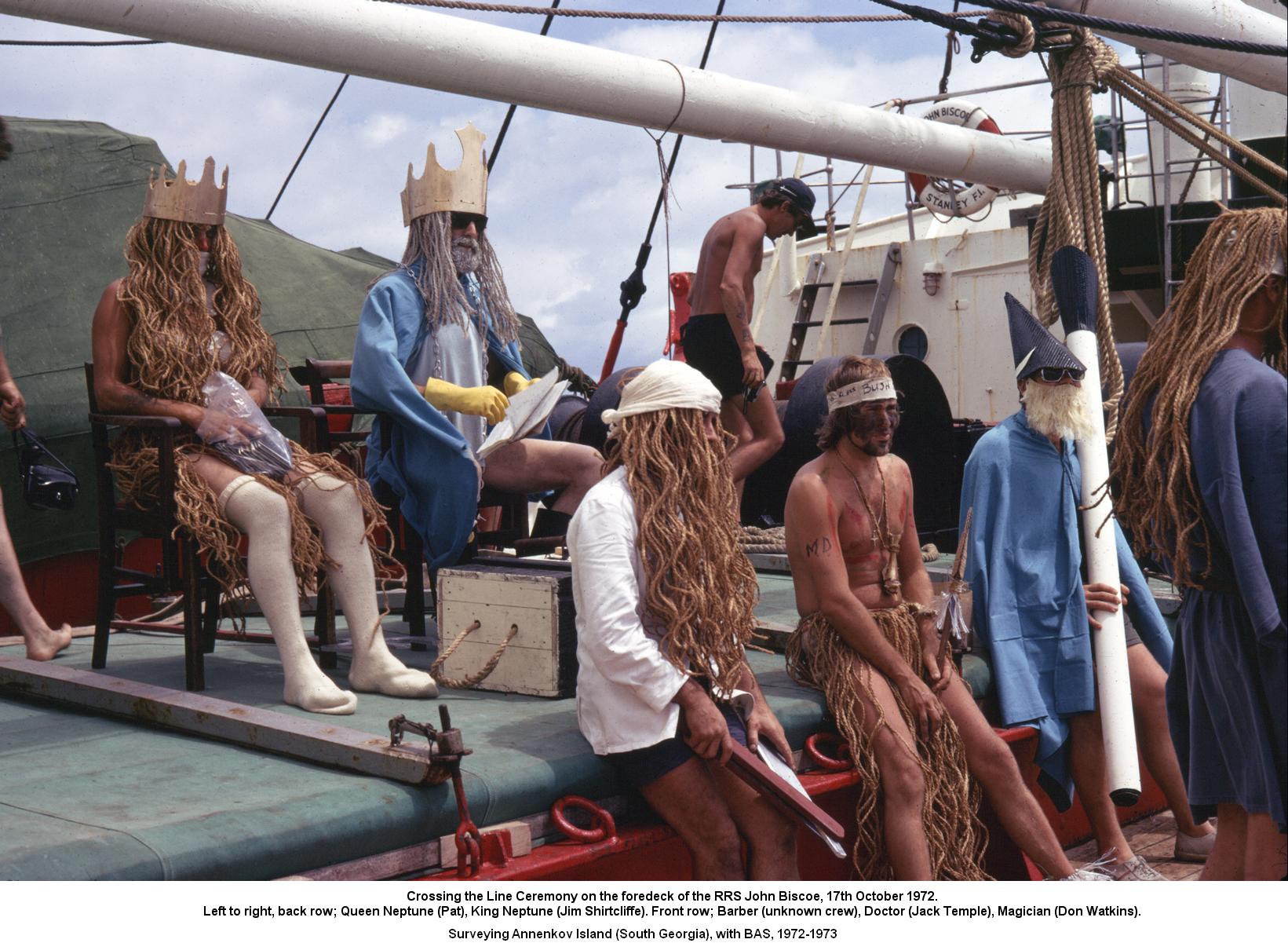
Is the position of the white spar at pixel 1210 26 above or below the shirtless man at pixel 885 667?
above

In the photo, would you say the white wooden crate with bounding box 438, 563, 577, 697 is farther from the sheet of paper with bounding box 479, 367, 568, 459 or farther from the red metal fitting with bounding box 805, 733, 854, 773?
the red metal fitting with bounding box 805, 733, 854, 773

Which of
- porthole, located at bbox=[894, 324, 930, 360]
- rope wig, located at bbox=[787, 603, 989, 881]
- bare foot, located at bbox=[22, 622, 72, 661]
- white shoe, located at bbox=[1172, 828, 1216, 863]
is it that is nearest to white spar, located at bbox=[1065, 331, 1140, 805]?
rope wig, located at bbox=[787, 603, 989, 881]

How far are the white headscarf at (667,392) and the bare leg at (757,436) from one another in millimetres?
2669

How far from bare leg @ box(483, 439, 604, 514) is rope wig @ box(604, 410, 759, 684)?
3.85ft

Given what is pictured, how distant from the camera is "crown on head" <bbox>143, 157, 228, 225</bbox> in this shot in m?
4.36

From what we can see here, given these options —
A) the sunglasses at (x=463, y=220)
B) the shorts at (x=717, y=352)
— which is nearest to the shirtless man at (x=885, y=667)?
the sunglasses at (x=463, y=220)

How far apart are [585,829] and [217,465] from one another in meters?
1.56

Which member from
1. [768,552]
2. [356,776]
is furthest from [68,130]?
[356,776]

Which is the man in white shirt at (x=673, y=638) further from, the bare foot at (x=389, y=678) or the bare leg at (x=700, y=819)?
the bare foot at (x=389, y=678)

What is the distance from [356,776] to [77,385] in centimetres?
469

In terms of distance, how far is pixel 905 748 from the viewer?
398cm

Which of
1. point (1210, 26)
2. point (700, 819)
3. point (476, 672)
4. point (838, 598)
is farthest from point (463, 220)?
point (1210, 26)

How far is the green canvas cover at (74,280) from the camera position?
23.2 feet

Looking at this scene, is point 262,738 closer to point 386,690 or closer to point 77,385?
point 386,690
